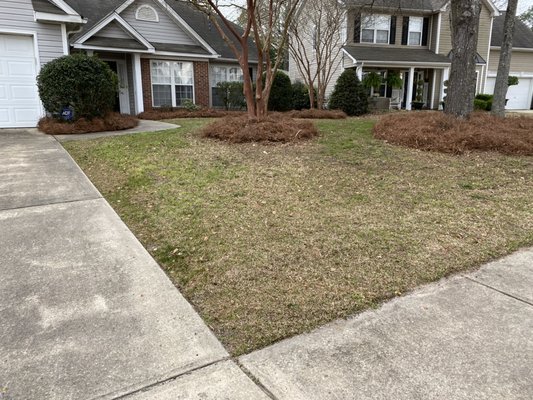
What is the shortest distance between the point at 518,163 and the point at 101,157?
7564 mm

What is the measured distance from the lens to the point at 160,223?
453 cm

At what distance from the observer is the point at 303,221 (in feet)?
14.9

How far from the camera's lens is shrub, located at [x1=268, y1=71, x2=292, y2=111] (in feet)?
61.7

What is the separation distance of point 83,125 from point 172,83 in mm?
7687

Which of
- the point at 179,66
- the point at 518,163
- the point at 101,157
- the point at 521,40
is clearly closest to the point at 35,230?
the point at 101,157

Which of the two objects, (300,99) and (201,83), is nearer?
(201,83)

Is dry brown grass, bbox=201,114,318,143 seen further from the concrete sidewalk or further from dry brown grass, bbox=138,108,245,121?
dry brown grass, bbox=138,108,245,121

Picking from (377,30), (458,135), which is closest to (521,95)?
(377,30)

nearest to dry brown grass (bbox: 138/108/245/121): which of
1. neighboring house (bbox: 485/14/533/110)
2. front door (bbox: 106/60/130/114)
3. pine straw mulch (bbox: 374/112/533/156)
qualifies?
front door (bbox: 106/60/130/114)

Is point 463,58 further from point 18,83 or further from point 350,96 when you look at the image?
point 18,83

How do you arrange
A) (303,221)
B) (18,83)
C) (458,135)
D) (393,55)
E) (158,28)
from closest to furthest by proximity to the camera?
1. (303,221)
2. (458,135)
3. (18,83)
4. (158,28)
5. (393,55)

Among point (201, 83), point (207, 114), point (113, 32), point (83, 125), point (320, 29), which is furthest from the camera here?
point (320, 29)

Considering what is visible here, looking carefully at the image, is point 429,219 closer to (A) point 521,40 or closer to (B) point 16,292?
(B) point 16,292

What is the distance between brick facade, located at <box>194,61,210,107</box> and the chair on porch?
990cm
